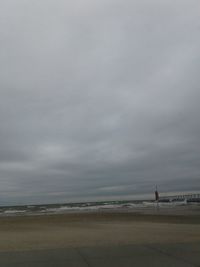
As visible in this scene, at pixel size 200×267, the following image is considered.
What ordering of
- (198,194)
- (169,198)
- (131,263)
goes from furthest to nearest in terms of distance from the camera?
(169,198)
(198,194)
(131,263)

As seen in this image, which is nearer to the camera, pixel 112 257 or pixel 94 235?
pixel 112 257

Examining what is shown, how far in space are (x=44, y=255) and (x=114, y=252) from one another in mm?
1732

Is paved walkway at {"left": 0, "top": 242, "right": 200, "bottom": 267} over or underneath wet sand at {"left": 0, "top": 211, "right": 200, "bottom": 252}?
underneath

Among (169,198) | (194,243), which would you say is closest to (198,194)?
(169,198)

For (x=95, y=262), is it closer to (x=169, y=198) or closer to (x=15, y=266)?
(x=15, y=266)

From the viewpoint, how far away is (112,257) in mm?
10523

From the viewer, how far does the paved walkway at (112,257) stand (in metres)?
9.67

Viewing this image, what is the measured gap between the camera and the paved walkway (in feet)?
31.7

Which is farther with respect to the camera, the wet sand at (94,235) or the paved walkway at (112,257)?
the wet sand at (94,235)

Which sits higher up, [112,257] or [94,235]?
[94,235]

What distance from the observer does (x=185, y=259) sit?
32.6 ft

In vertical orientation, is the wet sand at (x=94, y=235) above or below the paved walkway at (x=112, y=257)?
above

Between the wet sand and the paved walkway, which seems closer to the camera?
the paved walkway

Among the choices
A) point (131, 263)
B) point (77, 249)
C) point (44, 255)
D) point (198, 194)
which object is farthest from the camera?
point (198, 194)
